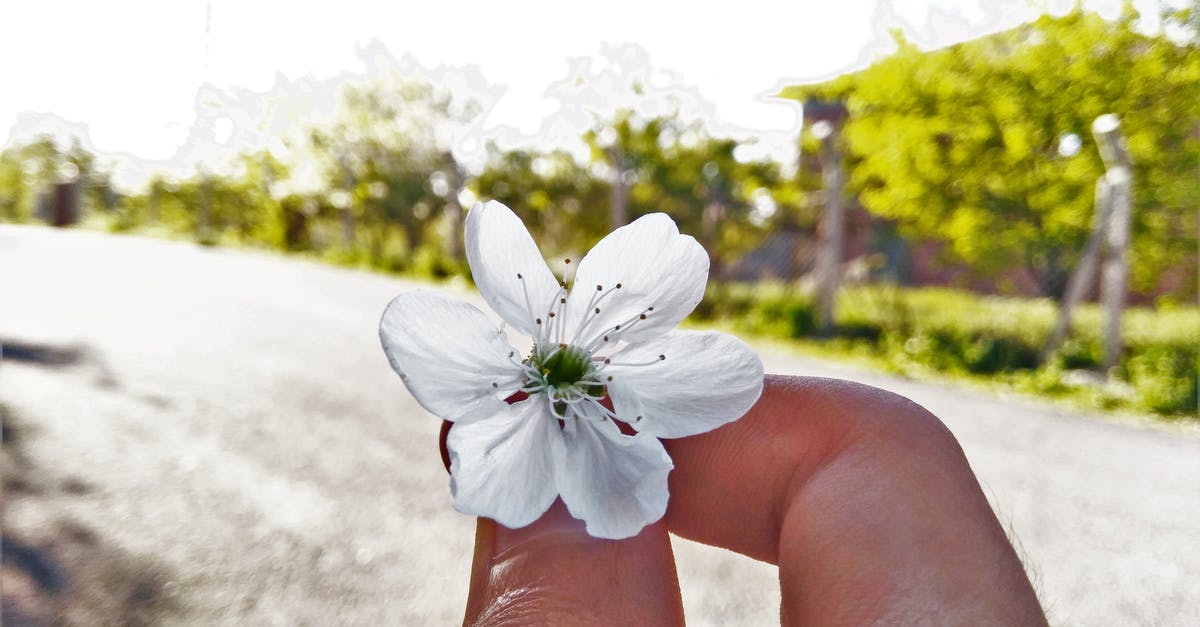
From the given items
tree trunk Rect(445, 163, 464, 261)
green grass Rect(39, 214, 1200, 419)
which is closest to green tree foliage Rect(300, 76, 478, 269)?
tree trunk Rect(445, 163, 464, 261)

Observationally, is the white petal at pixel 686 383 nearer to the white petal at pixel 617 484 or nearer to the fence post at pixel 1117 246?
the white petal at pixel 617 484

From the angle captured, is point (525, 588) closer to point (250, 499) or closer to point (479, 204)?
point (479, 204)

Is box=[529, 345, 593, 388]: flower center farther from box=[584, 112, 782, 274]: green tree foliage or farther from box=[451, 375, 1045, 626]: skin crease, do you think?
box=[584, 112, 782, 274]: green tree foliage

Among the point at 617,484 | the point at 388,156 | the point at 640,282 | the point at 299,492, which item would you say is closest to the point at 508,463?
the point at 617,484

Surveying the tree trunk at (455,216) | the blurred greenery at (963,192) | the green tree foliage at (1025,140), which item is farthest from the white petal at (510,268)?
the green tree foliage at (1025,140)

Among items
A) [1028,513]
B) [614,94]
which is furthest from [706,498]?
[614,94]

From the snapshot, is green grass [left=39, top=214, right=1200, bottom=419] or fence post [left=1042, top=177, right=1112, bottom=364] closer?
green grass [left=39, top=214, right=1200, bottom=419]
